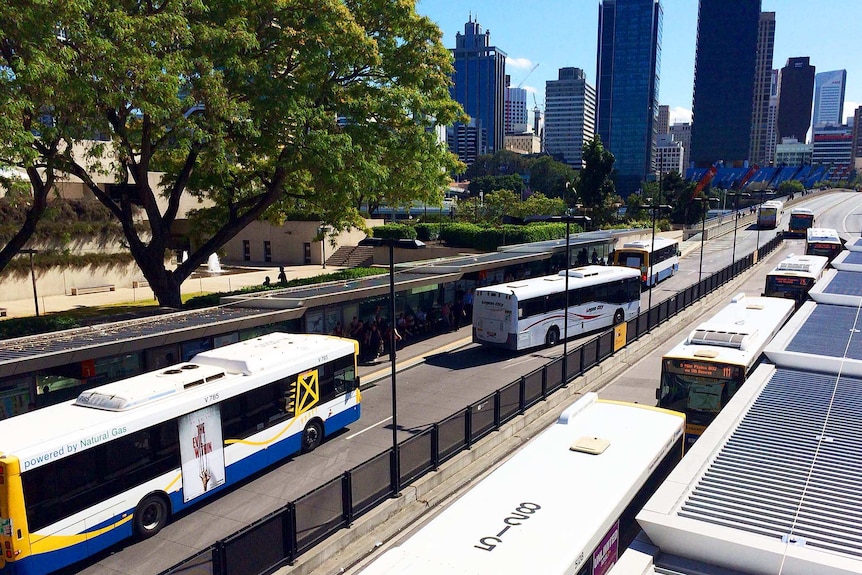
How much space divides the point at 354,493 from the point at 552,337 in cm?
1692

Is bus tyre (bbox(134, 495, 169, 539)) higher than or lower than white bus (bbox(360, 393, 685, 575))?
lower

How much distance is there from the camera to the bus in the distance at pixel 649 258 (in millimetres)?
40938

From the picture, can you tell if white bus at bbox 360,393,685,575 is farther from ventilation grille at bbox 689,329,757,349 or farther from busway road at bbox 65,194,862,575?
busway road at bbox 65,194,862,575

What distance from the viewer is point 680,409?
1463 centimetres

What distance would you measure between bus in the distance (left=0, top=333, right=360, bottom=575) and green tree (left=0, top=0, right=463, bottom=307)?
7849 mm

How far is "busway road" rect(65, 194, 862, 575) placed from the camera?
38.6 feet

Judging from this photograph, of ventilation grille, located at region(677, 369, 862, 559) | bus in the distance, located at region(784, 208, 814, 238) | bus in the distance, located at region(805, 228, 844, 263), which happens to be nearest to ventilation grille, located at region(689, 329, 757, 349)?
ventilation grille, located at region(677, 369, 862, 559)

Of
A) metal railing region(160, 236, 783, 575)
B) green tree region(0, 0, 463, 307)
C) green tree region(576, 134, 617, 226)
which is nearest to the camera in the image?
metal railing region(160, 236, 783, 575)

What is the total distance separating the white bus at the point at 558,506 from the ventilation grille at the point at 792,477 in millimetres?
1242

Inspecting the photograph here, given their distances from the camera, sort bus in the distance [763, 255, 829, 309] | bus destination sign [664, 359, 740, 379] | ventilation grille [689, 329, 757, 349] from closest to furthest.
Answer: bus destination sign [664, 359, 740, 379] → ventilation grille [689, 329, 757, 349] → bus in the distance [763, 255, 829, 309]

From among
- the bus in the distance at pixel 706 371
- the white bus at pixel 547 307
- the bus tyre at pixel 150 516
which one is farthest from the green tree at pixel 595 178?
the bus tyre at pixel 150 516

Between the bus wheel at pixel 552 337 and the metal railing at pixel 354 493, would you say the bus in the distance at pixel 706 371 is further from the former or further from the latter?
the bus wheel at pixel 552 337

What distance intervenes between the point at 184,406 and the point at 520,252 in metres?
26.2

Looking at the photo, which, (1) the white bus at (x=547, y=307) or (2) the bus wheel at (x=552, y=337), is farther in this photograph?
(2) the bus wheel at (x=552, y=337)
